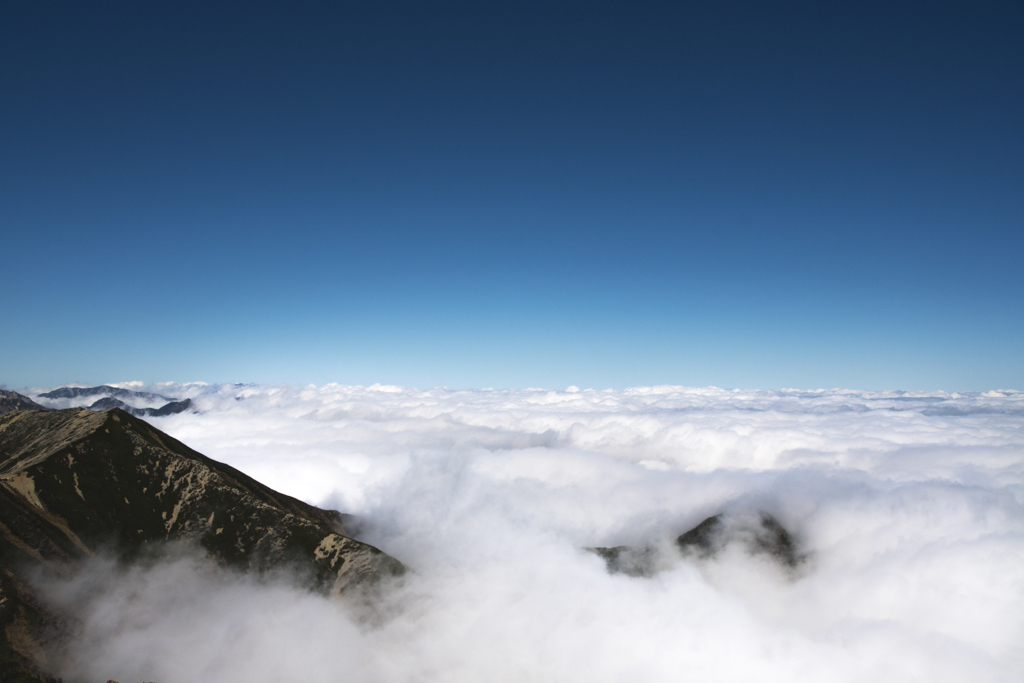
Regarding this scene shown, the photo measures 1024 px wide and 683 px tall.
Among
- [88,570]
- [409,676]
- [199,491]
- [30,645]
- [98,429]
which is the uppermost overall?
[98,429]

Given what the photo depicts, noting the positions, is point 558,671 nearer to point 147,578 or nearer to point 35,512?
point 147,578

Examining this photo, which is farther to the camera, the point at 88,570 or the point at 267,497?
the point at 267,497

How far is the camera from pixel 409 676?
156875 millimetres

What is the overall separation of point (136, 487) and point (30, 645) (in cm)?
5215

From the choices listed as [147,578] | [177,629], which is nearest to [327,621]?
[177,629]

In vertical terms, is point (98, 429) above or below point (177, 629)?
above

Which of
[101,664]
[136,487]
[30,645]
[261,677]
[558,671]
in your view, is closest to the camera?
[30,645]

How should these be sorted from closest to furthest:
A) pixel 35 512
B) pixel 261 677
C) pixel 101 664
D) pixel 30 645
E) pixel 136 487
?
pixel 30 645 < pixel 101 664 < pixel 35 512 < pixel 261 677 < pixel 136 487

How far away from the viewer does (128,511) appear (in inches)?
6033

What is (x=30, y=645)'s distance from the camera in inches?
4587

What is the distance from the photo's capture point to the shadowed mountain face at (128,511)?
13562 centimetres

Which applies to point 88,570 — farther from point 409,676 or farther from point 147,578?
point 409,676

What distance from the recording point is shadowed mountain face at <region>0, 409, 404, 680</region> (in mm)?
135625

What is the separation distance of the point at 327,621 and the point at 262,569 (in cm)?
3112
